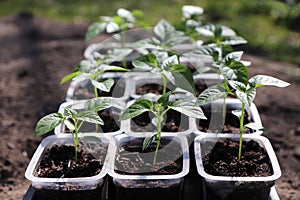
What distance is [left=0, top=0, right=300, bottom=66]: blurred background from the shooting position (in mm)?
3615

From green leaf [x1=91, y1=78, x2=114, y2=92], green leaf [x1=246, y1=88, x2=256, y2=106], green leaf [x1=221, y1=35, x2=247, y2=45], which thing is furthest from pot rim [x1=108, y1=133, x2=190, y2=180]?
green leaf [x1=221, y1=35, x2=247, y2=45]

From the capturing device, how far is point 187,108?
63.6 inches

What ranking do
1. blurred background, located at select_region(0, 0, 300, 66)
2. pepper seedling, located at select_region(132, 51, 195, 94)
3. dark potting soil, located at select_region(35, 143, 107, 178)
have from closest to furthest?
1. dark potting soil, located at select_region(35, 143, 107, 178)
2. pepper seedling, located at select_region(132, 51, 195, 94)
3. blurred background, located at select_region(0, 0, 300, 66)

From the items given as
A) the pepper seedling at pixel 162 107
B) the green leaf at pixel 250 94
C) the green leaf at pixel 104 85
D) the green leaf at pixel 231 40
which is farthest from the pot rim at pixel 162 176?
the green leaf at pixel 231 40

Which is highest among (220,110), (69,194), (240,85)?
(240,85)

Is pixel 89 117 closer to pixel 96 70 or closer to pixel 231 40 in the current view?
pixel 96 70

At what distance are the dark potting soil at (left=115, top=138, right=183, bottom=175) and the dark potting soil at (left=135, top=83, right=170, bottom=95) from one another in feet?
1.35

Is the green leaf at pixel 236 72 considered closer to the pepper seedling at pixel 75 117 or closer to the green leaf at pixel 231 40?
the green leaf at pixel 231 40

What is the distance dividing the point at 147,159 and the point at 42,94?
1.24 metres

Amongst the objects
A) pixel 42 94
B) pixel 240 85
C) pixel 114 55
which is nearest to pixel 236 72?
pixel 240 85

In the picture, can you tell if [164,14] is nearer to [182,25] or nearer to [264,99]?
[264,99]

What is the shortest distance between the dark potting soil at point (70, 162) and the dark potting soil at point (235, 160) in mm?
406

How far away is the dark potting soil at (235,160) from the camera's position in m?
1.70

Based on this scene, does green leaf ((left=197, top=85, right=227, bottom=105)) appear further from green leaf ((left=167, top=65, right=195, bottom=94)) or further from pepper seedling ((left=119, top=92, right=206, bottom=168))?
green leaf ((left=167, top=65, right=195, bottom=94))
